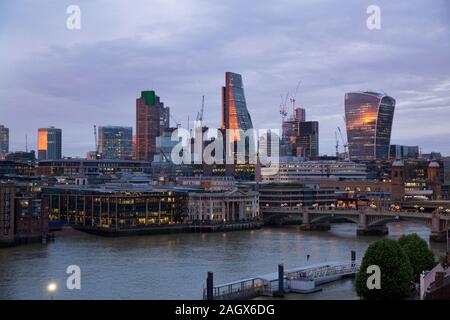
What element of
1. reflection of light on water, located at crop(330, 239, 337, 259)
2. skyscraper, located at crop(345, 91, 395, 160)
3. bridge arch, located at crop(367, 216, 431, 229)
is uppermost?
skyscraper, located at crop(345, 91, 395, 160)

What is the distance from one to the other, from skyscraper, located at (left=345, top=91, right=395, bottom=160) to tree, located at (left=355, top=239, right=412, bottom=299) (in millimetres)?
98868

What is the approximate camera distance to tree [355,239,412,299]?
640 inches

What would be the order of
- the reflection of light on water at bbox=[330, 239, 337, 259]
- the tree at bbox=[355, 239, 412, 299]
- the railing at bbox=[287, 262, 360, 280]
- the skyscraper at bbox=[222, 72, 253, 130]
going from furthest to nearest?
1. the skyscraper at bbox=[222, 72, 253, 130]
2. the reflection of light on water at bbox=[330, 239, 337, 259]
3. the railing at bbox=[287, 262, 360, 280]
4. the tree at bbox=[355, 239, 412, 299]

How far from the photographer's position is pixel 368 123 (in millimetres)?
116438

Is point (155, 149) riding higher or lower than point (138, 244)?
higher

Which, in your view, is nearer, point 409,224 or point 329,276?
point 329,276

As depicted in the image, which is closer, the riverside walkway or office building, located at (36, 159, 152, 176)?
the riverside walkway

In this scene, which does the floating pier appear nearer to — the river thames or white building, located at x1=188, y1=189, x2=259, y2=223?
the river thames

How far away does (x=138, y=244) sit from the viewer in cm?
3272

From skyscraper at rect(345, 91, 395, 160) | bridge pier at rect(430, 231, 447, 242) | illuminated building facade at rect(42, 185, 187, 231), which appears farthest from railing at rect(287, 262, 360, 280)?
skyscraper at rect(345, 91, 395, 160)

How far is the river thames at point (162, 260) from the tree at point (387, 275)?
1698 mm

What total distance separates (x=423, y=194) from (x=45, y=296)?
52347 mm
